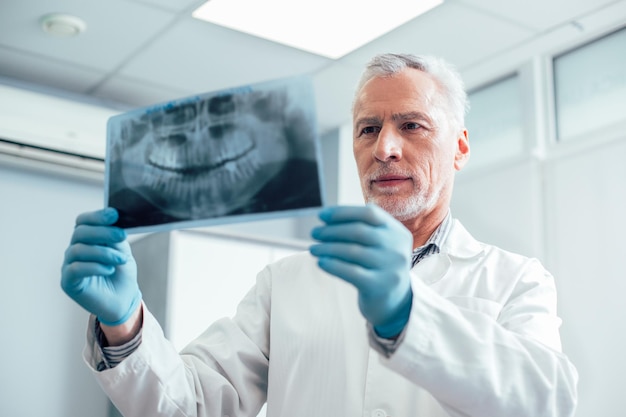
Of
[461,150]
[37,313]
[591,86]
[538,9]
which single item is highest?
[538,9]

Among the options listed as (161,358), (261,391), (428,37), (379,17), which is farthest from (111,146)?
(428,37)

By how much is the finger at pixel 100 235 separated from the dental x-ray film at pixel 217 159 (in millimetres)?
18

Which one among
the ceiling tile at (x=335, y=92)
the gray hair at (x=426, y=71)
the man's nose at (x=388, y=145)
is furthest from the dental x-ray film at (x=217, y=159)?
the ceiling tile at (x=335, y=92)

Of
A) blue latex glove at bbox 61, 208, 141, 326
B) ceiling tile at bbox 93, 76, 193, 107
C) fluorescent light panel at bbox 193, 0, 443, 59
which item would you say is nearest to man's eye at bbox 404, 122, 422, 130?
blue latex glove at bbox 61, 208, 141, 326

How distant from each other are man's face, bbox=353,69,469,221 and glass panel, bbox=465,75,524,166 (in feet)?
7.25

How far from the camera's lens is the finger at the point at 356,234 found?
101 cm

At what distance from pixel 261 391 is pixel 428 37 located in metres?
2.12

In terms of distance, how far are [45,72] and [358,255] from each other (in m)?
3.04

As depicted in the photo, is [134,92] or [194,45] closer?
[194,45]

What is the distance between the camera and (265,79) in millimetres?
3664

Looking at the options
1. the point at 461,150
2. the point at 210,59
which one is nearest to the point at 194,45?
the point at 210,59

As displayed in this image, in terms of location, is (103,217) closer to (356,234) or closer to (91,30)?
(356,234)

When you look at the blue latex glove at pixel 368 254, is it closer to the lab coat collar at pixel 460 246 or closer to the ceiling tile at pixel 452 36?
the lab coat collar at pixel 460 246

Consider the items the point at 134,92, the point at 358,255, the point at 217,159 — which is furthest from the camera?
the point at 134,92
